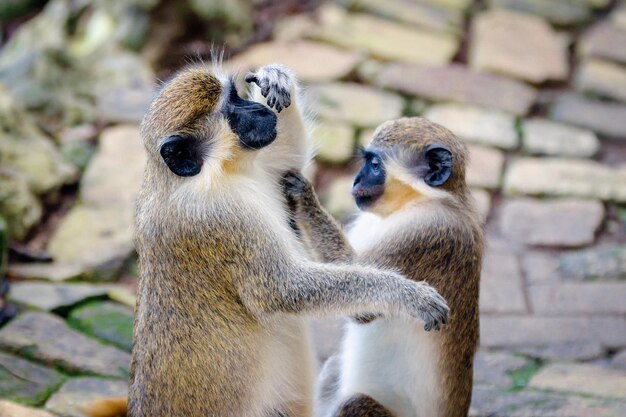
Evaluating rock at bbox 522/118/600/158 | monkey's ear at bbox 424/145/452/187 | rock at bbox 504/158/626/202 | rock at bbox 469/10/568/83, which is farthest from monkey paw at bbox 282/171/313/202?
rock at bbox 469/10/568/83

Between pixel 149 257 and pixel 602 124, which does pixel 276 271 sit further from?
pixel 602 124

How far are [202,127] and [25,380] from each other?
1843 mm

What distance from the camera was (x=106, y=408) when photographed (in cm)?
481

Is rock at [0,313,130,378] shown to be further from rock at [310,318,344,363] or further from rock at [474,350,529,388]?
rock at [474,350,529,388]

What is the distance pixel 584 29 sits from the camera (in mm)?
10086

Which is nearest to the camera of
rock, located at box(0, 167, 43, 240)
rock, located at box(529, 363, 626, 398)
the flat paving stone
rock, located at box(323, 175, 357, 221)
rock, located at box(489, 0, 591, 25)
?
rock, located at box(529, 363, 626, 398)

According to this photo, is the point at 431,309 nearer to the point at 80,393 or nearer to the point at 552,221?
the point at 80,393

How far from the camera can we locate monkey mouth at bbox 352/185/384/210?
4.96 metres

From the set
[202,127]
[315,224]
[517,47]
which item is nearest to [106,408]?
[315,224]

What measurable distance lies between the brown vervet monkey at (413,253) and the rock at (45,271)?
89.6 inches

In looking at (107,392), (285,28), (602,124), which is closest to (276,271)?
(107,392)

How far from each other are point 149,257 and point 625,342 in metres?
3.15

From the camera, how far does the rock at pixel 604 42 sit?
376 inches

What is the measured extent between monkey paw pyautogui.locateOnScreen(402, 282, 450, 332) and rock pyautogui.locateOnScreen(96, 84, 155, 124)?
464 centimetres
